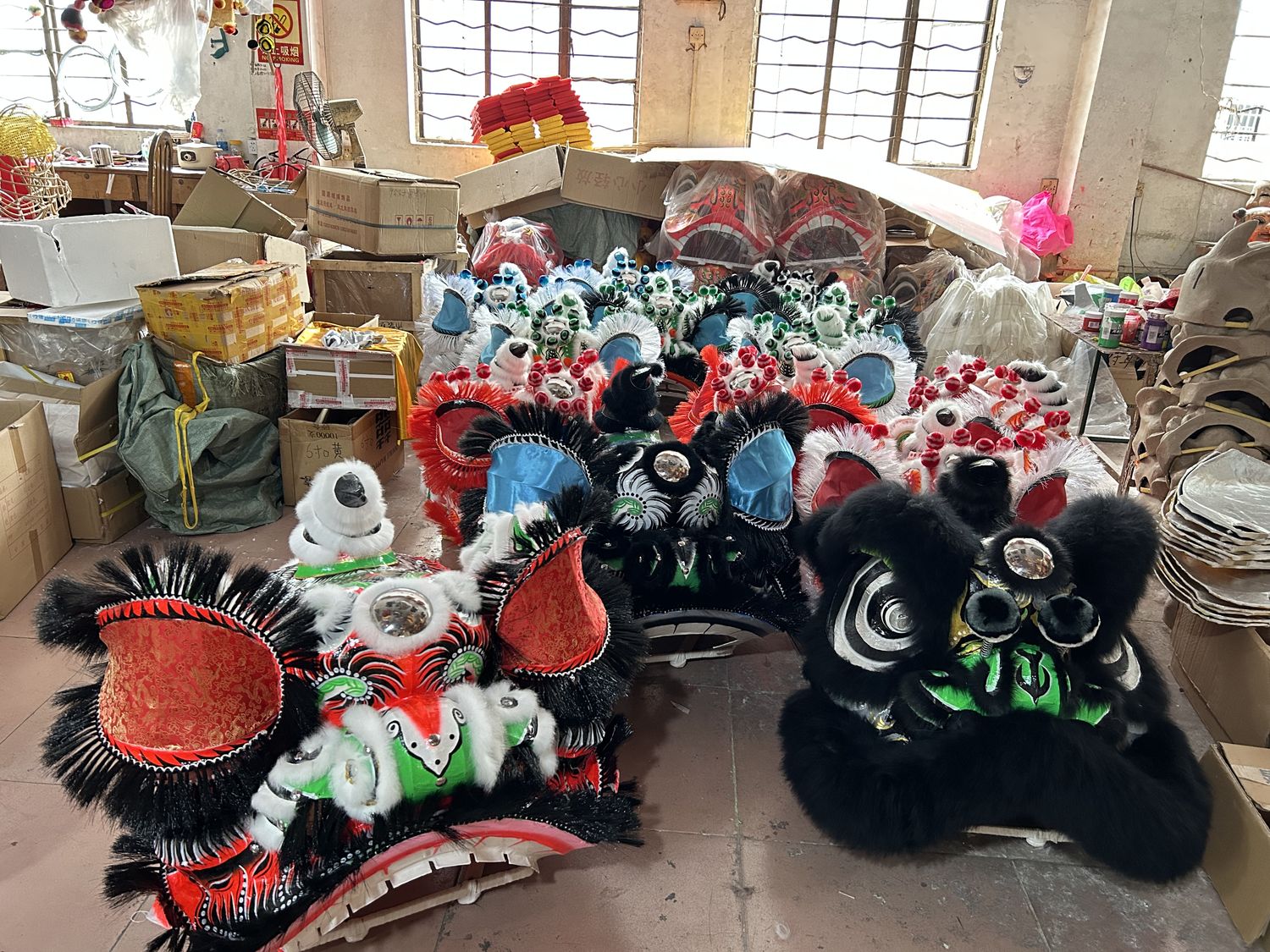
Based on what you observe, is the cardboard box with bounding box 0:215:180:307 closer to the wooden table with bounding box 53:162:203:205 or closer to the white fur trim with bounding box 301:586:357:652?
the white fur trim with bounding box 301:586:357:652

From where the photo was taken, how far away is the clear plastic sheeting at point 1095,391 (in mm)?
4352

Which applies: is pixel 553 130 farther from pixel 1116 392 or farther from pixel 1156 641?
pixel 1156 641

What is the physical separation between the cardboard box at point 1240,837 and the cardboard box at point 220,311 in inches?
114

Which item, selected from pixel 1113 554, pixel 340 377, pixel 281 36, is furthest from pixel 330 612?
pixel 281 36

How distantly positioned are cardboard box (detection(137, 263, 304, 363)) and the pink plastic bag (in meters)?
5.20

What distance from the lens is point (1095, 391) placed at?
4441 mm

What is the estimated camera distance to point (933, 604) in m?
1.43

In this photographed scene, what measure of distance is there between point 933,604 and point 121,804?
1.18 metres

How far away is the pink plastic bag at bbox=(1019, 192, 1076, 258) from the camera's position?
6.37m

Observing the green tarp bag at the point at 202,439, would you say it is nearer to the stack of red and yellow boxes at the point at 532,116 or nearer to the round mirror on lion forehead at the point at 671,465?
the round mirror on lion forehead at the point at 671,465

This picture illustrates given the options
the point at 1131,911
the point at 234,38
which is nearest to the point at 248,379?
the point at 1131,911

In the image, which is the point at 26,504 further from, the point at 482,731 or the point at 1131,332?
the point at 1131,332

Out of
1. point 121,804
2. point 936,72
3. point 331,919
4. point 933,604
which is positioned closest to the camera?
point 121,804

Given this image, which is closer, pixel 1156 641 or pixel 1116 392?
pixel 1156 641
